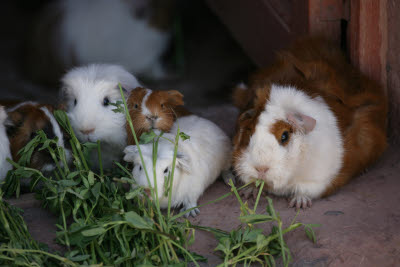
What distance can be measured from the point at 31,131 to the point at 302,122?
148 cm

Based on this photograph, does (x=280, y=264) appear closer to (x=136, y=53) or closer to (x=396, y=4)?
(x=396, y=4)

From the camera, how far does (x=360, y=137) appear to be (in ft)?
9.26

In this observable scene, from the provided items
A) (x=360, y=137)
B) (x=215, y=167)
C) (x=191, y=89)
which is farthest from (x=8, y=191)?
(x=191, y=89)

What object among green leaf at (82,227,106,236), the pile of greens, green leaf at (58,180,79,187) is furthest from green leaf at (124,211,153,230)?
green leaf at (58,180,79,187)

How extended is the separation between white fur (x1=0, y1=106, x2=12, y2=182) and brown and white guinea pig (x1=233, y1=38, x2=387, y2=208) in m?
1.23

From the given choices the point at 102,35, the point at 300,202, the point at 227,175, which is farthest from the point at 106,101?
the point at 102,35

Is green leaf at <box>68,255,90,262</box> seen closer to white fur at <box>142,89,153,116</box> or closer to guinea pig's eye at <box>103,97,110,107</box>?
white fur at <box>142,89,153,116</box>

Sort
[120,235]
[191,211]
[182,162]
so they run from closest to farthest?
1. [120,235]
2. [182,162]
3. [191,211]

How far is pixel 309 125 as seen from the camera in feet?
7.95

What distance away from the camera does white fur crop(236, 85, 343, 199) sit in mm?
2350

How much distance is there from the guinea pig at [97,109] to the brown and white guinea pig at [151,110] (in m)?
0.15

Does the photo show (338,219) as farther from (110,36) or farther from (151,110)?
(110,36)

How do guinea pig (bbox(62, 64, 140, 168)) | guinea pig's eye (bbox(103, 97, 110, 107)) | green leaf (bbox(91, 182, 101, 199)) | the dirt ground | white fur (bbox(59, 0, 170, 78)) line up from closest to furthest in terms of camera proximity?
the dirt ground
green leaf (bbox(91, 182, 101, 199))
guinea pig (bbox(62, 64, 140, 168))
guinea pig's eye (bbox(103, 97, 110, 107))
white fur (bbox(59, 0, 170, 78))

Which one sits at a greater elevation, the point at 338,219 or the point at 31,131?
the point at 31,131
